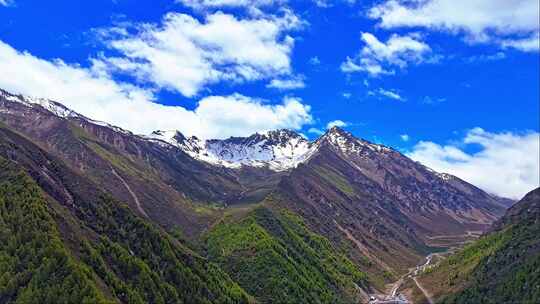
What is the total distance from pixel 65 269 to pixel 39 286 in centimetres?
939

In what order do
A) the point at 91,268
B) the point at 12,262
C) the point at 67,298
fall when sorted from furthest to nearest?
the point at 91,268 → the point at 12,262 → the point at 67,298

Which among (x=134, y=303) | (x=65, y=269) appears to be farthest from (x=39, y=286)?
(x=134, y=303)

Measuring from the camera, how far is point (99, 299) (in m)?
176

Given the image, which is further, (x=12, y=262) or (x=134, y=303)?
(x=134, y=303)

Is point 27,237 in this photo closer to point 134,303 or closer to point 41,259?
point 41,259

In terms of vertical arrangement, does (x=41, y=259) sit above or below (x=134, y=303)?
above

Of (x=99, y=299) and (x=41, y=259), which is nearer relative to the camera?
(x=99, y=299)

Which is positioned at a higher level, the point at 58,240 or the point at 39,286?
the point at 58,240

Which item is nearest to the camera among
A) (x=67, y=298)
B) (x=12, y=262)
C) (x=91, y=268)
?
(x=67, y=298)

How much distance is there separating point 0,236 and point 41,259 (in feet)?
66.2

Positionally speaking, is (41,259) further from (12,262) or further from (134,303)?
(134,303)

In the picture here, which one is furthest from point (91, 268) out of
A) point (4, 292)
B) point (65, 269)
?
point (4, 292)

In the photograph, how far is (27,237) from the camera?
19638cm

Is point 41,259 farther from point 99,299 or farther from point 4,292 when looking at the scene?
point 99,299
